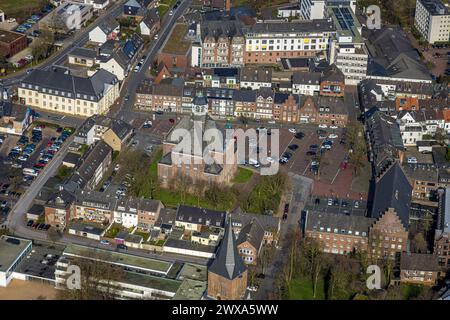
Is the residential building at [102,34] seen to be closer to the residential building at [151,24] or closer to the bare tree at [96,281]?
the residential building at [151,24]

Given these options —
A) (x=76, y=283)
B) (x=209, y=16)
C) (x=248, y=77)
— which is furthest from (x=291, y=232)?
(x=209, y=16)

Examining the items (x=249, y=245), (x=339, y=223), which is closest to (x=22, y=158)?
(x=249, y=245)

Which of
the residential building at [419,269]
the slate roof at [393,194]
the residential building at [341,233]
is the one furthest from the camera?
the slate roof at [393,194]

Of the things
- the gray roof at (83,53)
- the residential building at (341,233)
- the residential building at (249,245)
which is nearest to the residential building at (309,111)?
the residential building at (341,233)

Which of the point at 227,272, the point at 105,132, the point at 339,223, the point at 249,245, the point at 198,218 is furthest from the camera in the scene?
the point at 105,132

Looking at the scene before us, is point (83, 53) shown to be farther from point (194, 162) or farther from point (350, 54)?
point (350, 54)

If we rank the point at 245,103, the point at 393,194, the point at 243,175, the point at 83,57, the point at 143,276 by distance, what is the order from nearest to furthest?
the point at 143,276 → the point at 393,194 → the point at 243,175 → the point at 245,103 → the point at 83,57

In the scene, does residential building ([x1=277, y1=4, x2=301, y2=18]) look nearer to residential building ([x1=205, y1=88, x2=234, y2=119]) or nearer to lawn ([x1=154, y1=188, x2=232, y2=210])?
residential building ([x1=205, y1=88, x2=234, y2=119])
